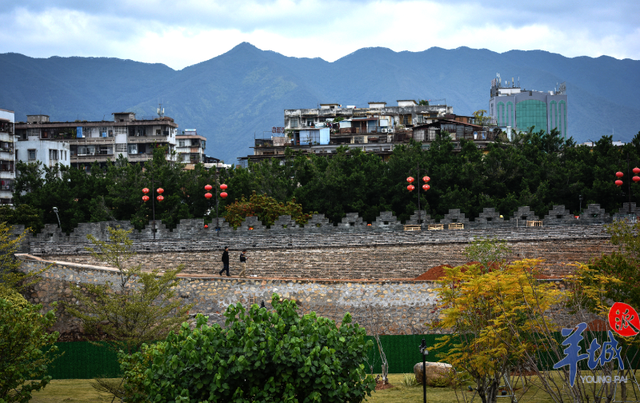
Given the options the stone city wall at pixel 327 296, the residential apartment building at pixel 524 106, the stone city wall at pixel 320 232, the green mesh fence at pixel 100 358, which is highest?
the residential apartment building at pixel 524 106

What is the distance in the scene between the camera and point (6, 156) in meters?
51.4

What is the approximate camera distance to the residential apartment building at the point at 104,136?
210 ft

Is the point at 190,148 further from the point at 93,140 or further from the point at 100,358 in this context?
the point at 100,358

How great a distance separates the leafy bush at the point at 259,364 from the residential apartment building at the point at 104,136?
56.0 meters

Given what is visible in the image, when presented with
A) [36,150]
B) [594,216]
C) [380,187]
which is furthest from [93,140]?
[594,216]

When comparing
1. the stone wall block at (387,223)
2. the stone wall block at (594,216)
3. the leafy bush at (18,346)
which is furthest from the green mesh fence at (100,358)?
the stone wall block at (594,216)

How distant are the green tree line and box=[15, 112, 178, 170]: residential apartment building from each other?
2692 cm

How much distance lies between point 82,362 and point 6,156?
37.0 meters

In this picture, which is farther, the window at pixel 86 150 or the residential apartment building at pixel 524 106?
the residential apartment building at pixel 524 106

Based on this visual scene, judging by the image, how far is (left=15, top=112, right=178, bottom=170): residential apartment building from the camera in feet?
210

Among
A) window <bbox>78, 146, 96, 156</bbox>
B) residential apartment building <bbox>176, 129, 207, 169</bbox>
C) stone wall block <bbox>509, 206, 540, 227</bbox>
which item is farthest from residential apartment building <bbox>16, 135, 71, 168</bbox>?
stone wall block <bbox>509, 206, 540, 227</bbox>

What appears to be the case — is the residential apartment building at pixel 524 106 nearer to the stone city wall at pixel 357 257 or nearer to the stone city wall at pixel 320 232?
the stone city wall at pixel 320 232

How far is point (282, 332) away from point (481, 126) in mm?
55233

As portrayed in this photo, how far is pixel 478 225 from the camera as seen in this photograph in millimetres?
29250
